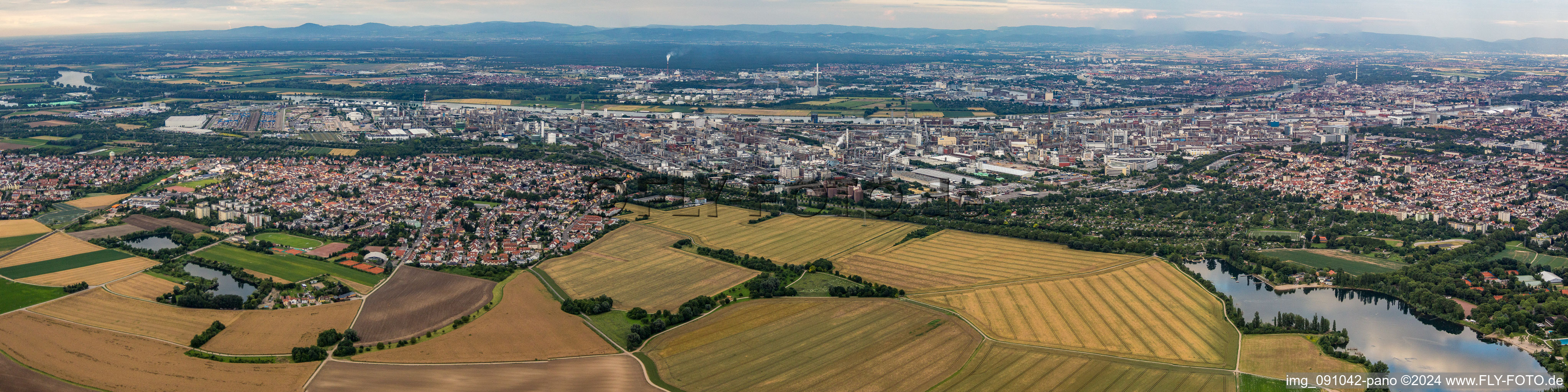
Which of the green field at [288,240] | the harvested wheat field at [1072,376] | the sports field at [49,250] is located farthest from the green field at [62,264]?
the harvested wheat field at [1072,376]

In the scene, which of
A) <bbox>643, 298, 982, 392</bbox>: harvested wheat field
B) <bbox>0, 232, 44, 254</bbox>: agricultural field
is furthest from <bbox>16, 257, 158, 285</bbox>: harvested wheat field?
<bbox>643, 298, 982, 392</bbox>: harvested wheat field

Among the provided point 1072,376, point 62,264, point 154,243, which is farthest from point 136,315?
point 1072,376

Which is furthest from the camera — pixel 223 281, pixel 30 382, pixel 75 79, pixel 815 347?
pixel 75 79

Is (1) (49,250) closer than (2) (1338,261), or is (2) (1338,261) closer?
(1) (49,250)

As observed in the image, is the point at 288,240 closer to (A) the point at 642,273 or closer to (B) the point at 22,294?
(B) the point at 22,294

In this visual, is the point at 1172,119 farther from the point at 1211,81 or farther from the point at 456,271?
the point at 456,271

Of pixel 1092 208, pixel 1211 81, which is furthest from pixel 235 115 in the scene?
pixel 1211 81

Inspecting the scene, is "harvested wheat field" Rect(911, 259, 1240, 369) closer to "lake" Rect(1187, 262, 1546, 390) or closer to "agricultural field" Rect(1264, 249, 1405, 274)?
"lake" Rect(1187, 262, 1546, 390)
